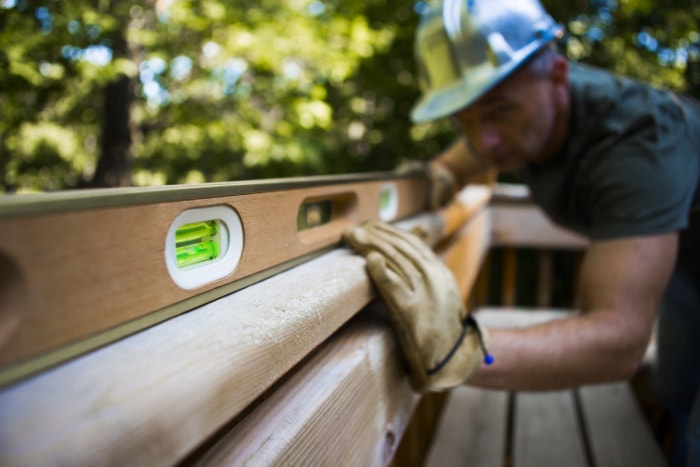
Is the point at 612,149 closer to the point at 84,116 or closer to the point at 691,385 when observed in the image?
the point at 691,385

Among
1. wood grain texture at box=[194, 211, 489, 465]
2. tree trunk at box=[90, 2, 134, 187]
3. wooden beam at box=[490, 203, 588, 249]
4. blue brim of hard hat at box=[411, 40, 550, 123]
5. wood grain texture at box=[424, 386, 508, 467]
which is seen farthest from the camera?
tree trunk at box=[90, 2, 134, 187]

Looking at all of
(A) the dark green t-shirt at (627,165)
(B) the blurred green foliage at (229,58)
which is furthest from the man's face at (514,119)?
(B) the blurred green foliage at (229,58)

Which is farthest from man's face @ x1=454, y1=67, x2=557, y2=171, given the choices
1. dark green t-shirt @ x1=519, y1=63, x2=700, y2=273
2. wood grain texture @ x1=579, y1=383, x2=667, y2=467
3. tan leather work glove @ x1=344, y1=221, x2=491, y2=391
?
wood grain texture @ x1=579, y1=383, x2=667, y2=467

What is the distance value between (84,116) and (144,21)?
2.20 metres

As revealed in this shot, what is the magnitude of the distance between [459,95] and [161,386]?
1.57 m

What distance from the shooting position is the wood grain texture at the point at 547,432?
6.72 ft

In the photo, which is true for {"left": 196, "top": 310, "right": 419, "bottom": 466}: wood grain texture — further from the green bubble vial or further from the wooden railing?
the green bubble vial

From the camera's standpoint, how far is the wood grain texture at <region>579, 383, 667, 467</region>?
2.06 metres

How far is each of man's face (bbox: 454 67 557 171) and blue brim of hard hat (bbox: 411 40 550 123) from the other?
6 cm

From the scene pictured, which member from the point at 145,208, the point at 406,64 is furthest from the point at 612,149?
the point at 406,64

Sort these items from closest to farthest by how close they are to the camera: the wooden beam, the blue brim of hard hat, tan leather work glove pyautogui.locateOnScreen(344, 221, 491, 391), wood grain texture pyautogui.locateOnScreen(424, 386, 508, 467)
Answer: tan leather work glove pyautogui.locateOnScreen(344, 221, 491, 391) → the blue brim of hard hat → wood grain texture pyautogui.locateOnScreen(424, 386, 508, 467) → the wooden beam

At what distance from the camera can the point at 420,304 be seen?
113 centimetres

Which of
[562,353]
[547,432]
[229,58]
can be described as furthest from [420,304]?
[229,58]

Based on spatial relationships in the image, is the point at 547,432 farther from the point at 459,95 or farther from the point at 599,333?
the point at 459,95
